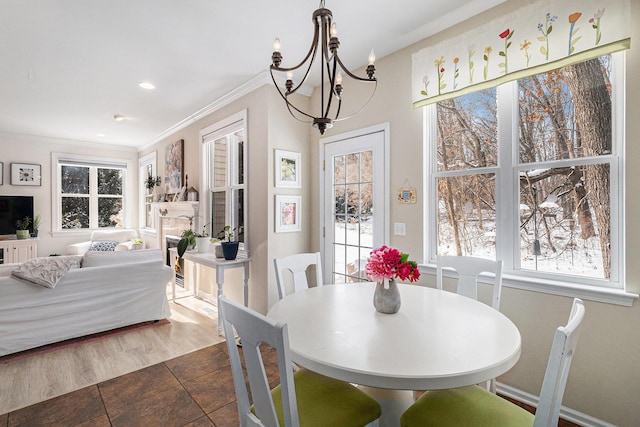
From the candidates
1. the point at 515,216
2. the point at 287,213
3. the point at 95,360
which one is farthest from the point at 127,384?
the point at 515,216

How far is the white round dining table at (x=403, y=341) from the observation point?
3.23ft

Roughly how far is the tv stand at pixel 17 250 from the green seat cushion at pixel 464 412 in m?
6.57

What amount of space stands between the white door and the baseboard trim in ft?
4.41

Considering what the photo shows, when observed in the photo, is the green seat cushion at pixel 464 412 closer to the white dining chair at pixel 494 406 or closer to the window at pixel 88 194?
the white dining chair at pixel 494 406

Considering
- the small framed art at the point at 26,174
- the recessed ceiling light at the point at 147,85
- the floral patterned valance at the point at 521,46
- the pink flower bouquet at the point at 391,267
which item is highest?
the recessed ceiling light at the point at 147,85

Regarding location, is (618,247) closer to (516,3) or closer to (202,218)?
(516,3)

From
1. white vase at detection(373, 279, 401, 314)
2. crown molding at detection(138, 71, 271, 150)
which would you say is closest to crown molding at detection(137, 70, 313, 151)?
crown molding at detection(138, 71, 271, 150)

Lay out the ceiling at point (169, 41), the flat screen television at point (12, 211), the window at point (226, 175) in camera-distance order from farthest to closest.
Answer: the flat screen television at point (12, 211) → the window at point (226, 175) → the ceiling at point (169, 41)

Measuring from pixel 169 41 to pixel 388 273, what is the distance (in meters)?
2.51

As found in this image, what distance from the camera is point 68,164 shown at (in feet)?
19.2

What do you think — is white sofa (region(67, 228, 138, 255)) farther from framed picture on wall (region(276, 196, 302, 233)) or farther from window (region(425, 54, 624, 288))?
window (region(425, 54, 624, 288))

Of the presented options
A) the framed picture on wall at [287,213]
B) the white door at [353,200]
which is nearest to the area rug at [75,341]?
the framed picture on wall at [287,213]

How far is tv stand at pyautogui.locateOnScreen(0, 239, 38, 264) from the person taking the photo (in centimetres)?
498

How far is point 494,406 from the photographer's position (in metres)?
1.22
